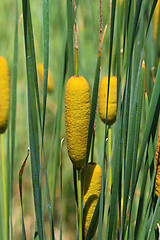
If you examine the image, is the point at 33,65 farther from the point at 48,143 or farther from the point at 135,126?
the point at 48,143

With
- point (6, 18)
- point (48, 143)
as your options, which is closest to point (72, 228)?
point (48, 143)

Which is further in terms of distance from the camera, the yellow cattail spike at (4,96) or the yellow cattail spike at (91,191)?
the yellow cattail spike at (4,96)

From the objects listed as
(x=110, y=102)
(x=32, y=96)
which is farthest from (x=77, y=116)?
(x=110, y=102)

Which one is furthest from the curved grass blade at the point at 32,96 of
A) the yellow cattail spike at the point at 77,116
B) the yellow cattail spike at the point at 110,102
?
the yellow cattail spike at the point at 110,102

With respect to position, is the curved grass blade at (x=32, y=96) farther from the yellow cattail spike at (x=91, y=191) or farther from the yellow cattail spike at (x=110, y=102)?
the yellow cattail spike at (x=110, y=102)

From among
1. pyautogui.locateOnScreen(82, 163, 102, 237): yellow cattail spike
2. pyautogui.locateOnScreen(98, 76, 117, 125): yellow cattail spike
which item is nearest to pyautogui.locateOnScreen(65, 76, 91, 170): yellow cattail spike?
pyautogui.locateOnScreen(82, 163, 102, 237): yellow cattail spike

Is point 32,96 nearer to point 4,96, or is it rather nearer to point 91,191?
point 91,191
